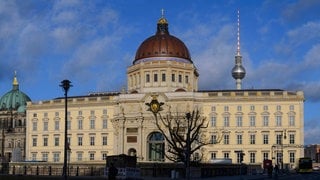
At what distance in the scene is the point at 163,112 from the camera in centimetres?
13388

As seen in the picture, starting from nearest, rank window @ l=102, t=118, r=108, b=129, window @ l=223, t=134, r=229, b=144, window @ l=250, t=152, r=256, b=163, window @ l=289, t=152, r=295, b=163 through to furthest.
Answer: window @ l=289, t=152, r=295, b=163
window @ l=250, t=152, r=256, b=163
window @ l=223, t=134, r=229, b=144
window @ l=102, t=118, r=108, b=129

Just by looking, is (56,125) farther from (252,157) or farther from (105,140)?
(252,157)

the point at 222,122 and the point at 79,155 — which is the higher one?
the point at 222,122

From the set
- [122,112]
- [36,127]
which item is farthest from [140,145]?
[36,127]

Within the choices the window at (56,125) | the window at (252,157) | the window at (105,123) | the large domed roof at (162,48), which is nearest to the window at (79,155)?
the window at (105,123)

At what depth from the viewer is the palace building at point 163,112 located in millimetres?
131250

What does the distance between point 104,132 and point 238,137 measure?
2855 centimetres

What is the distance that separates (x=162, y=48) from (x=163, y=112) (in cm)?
1587

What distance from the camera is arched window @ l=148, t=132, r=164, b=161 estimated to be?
133000 mm

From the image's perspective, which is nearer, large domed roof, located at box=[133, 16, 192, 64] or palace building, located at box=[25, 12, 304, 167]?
palace building, located at box=[25, 12, 304, 167]

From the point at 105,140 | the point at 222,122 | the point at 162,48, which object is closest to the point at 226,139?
the point at 222,122

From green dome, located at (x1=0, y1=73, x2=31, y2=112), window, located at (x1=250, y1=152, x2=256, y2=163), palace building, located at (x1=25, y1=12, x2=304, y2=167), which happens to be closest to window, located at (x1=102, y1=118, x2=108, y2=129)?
palace building, located at (x1=25, y1=12, x2=304, y2=167)

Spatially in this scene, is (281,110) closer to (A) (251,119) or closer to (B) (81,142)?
(A) (251,119)

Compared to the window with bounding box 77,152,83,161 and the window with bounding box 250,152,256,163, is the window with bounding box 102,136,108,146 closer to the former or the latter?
the window with bounding box 77,152,83,161
